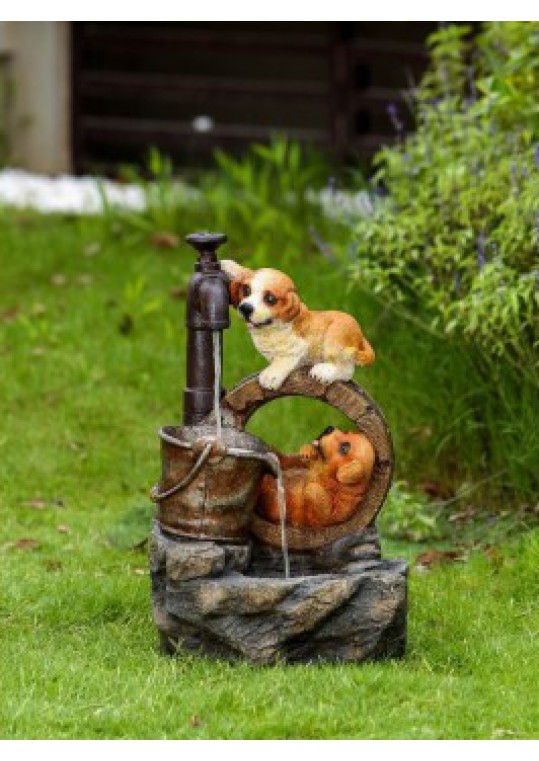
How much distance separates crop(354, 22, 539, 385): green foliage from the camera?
6566 mm

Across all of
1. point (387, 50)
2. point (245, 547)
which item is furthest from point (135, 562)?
point (387, 50)

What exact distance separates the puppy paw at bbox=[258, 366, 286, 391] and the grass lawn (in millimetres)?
851

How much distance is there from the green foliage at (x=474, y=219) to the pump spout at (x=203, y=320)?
1.39m

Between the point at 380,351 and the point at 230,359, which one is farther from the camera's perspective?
the point at 230,359

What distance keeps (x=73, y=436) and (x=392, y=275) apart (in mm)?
1606

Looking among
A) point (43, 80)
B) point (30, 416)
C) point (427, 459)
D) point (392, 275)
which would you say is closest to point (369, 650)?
point (427, 459)

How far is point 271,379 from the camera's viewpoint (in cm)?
532

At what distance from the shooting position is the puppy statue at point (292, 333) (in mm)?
5246

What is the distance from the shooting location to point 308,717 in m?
4.72

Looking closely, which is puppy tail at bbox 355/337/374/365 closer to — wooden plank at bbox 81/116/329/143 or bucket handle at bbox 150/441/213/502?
bucket handle at bbox 150/441/213/502

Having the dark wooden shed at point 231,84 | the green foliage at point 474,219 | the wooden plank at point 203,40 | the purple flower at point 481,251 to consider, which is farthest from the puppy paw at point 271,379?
the wooden plank at point 203,40

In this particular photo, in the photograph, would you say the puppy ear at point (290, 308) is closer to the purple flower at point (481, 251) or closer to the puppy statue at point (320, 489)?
the puppy statue at point (320, 489)

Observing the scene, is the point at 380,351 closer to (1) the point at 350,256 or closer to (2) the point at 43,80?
(1) the point at 350,256

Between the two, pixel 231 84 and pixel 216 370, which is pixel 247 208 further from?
pixel 216 370
